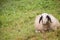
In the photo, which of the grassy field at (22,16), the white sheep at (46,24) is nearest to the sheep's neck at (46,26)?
Result: the white sheep at (46,24)

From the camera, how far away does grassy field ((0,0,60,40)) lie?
233 inches

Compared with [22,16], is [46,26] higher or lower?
lower

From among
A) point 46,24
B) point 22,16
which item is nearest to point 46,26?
point 46,24

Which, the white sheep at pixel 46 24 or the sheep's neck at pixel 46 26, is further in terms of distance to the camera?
the sheep's neck at pixel 46 26

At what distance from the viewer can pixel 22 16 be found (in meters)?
7.20

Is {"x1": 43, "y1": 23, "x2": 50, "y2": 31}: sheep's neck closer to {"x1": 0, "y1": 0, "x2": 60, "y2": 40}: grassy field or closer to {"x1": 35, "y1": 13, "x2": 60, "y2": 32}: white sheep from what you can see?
{"x1": 35, "y1": 13, "x2": 60, "y2": 32}: white sheep

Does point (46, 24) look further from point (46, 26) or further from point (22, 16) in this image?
point (22, 16)

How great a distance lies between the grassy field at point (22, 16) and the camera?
19.5 ft

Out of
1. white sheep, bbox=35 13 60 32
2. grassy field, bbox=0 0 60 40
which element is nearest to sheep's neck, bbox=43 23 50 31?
white sheep, bbox=35 13 60 32

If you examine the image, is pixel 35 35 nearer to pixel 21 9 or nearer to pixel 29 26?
pixel 29 26

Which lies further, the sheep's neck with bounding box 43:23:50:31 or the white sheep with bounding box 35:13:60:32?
the sheep's neck with bounding box 43:23:50:31

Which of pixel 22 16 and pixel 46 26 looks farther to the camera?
pixel 22 16

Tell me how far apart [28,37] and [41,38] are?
14.8 inches

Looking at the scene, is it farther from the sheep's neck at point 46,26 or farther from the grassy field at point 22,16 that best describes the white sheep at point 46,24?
the grassy field at point 22,16
